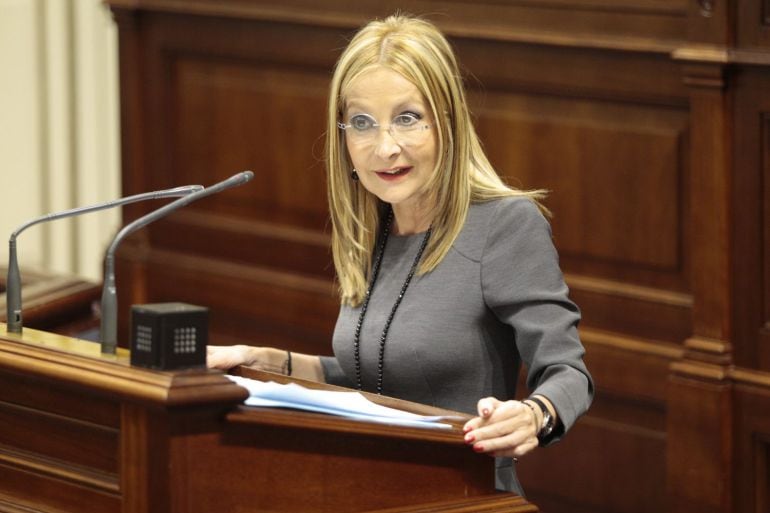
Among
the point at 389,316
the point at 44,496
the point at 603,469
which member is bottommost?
the point at 603,469

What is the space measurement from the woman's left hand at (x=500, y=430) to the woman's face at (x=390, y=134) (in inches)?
22.0

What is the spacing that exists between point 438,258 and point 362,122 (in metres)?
0.29

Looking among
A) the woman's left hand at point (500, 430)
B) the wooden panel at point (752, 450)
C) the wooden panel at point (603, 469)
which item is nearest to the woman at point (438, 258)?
the woman's left hand at point (500, 430)

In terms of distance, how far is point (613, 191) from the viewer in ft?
13.9

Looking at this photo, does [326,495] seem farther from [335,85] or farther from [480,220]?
[335,85]

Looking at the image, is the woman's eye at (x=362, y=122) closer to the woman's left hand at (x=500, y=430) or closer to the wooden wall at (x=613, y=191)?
the woman's left hand at (x=500, y=430)

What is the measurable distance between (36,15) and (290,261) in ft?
6.39

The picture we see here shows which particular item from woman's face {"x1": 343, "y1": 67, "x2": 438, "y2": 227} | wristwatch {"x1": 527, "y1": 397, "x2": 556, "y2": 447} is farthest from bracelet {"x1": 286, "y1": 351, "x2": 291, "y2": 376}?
wristwatch {"x1": 527, "y1": 397, "x2": 556, "y2": 447}

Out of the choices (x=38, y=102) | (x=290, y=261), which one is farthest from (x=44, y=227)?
(x=290, y=261)

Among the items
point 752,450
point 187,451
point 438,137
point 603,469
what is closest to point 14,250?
point 187,451

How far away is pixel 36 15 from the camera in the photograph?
6.27m

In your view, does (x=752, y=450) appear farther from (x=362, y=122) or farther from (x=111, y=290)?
(x=111, y=290)

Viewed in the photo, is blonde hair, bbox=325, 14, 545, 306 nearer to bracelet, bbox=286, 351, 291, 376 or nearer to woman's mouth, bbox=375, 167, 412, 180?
woman's mouth, bbox=375, 167, 412, 180

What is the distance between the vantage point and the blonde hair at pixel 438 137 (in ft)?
8.41
